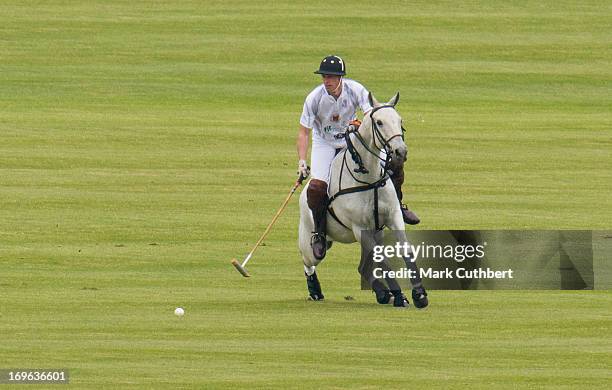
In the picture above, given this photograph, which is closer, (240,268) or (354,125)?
(354,125)

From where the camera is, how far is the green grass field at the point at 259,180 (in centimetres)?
1573

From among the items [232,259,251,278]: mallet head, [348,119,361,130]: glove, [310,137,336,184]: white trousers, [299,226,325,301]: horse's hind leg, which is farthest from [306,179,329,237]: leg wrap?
[232,259,251,278]: mallet head

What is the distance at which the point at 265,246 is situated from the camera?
2422cm

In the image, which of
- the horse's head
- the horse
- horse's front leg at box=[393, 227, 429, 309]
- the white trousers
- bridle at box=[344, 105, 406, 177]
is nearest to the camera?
the horse's head

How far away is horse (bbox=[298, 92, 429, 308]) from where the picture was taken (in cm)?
1830

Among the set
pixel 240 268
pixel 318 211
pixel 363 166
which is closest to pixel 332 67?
pixel 363 166

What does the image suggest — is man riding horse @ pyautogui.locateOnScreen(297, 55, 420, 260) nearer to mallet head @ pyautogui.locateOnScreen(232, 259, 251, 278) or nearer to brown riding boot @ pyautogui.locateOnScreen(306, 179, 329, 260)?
brown riding boot @ pyautogui.locateOnScreen(306, 179, 329, 260)

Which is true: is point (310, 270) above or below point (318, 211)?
below

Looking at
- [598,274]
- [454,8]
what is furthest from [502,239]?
[454,8]

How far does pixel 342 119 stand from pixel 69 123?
64.9 feet

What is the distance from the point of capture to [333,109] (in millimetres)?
19469

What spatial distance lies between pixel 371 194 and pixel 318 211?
858 millimetres

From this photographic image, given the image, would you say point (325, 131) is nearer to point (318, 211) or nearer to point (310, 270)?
point (318, 211)

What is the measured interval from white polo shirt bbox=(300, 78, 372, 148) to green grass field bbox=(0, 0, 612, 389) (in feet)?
6.18
